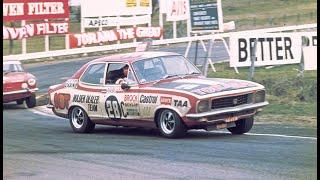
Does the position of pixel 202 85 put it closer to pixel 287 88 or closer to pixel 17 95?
pixel 287 88

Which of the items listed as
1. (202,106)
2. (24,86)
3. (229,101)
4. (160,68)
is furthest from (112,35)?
(202,106)

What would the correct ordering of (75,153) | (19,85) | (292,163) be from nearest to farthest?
(292,163) < (75,153) < (19,85)

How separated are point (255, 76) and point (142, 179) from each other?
52.8 ft

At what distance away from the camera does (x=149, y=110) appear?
13.9 m

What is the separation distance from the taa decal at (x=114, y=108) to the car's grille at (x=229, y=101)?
1.77 m

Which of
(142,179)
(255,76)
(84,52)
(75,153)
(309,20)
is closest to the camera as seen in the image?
(142,179)

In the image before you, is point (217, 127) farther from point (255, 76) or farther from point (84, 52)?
point (84, 52)

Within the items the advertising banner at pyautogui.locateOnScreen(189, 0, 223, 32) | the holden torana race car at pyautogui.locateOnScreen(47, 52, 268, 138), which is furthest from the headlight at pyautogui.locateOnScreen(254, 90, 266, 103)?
the advertising banner at pyautogui.locateOnScreen(189, 0, 223, 32)

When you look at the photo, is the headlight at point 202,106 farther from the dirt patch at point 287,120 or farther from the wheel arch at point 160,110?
the dirt patch at point 287,120

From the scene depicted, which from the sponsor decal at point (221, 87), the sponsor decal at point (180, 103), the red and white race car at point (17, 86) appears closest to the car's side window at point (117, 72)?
the sponsor decal at point (180, 103)

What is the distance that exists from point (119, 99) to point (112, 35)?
103 feet

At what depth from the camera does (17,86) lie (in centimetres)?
2186

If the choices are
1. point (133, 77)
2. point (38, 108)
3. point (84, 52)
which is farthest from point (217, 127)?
point (84, 52)

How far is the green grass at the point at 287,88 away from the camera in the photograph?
18.1 m
